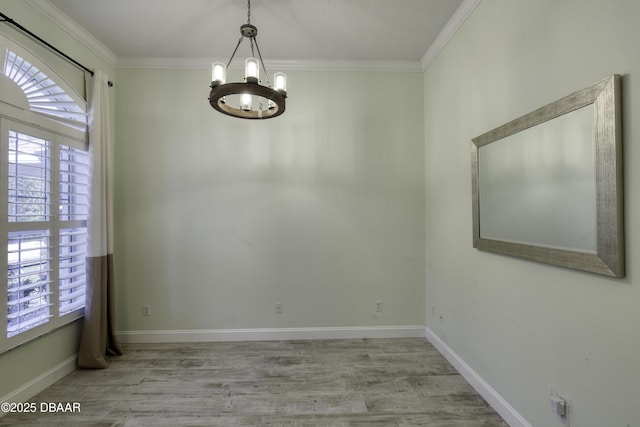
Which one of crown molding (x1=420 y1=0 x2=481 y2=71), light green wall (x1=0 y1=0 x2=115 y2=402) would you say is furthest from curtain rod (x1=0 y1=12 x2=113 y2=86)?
crown molding (x1=420 y1=0 x2=481 y2=71)

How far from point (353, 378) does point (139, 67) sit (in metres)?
4.04

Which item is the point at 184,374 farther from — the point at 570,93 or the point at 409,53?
the point at 409,53

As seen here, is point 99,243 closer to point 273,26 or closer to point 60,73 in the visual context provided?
point 60,73

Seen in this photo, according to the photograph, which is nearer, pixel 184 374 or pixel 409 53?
pixel 184 374

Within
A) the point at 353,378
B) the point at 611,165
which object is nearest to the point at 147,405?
the point at 353,378

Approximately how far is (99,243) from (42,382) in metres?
1.21

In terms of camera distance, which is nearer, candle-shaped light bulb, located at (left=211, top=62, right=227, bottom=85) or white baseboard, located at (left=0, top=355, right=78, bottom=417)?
candle-shaped light bulb, located at (left=211, top=62, right=227, bottom=85)

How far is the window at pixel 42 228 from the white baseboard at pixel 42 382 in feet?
1.28

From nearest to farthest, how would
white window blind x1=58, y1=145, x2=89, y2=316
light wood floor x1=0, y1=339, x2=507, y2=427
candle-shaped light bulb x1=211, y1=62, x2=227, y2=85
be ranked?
candle-shaped light bulb x1=211, y1=62, x2=227, y2=85 < light wood floor x1=0, y1=339, x2=507, y2=427 < white window blind x1=58, y1=145, x2=89, y2=316

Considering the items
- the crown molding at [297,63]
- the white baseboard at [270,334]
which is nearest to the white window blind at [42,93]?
the crown molding at [297,63]

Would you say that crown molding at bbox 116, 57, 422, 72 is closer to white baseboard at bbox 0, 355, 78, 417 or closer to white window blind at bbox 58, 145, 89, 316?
white window blind at bbox 58, 145, 89, 316

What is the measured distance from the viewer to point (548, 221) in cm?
161

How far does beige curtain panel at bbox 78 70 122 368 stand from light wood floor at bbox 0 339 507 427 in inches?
8.2

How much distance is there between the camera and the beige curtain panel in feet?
8.77
